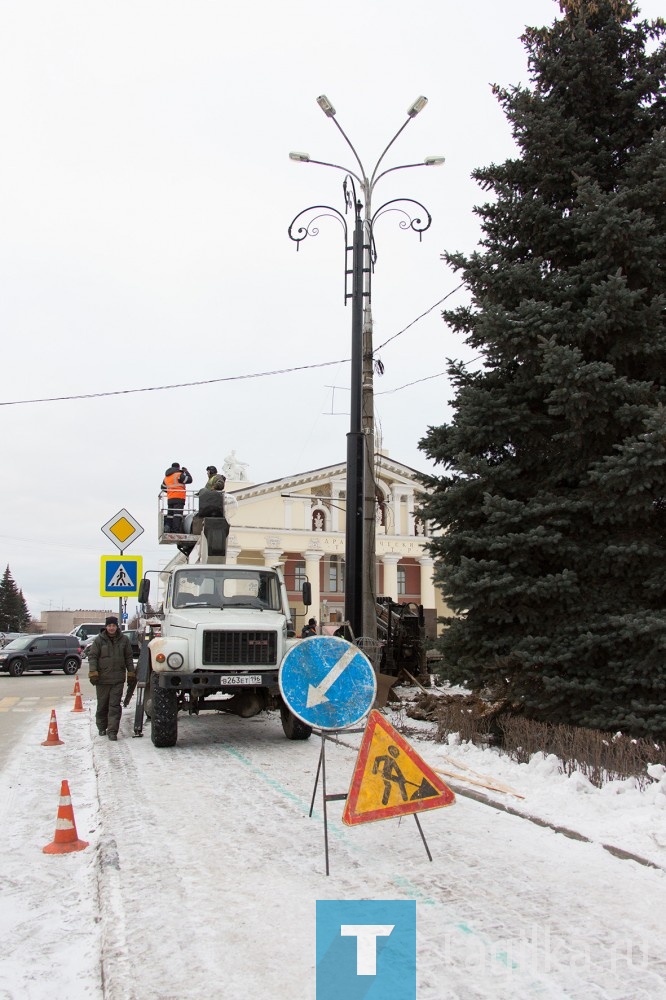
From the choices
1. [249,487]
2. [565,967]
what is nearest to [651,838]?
[565,967]

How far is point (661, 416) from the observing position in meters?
7.64

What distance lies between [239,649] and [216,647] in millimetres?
307

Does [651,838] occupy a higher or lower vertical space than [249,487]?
lower

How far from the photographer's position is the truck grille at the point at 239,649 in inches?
412

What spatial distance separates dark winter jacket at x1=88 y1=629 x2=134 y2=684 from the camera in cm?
1143

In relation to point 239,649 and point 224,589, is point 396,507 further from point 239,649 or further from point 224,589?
point 239,649

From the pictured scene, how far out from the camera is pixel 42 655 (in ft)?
103

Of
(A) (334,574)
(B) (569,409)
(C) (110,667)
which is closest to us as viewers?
(B) (569,409)

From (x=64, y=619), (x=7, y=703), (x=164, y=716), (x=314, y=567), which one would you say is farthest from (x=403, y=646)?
(x=64, y=619)

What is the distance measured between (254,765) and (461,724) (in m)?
2.60

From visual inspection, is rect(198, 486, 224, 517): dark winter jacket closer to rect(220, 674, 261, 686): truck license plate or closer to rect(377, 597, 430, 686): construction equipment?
rect(220, 674, 261, 686): truck license plate

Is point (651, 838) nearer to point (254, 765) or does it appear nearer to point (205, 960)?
point (205, 960)

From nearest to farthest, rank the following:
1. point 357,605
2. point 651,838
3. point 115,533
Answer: point 651,838, point 357,605, point 115,533

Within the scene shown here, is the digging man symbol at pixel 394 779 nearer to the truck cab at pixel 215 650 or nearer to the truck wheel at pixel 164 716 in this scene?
the truck cab at pixel 215 650
